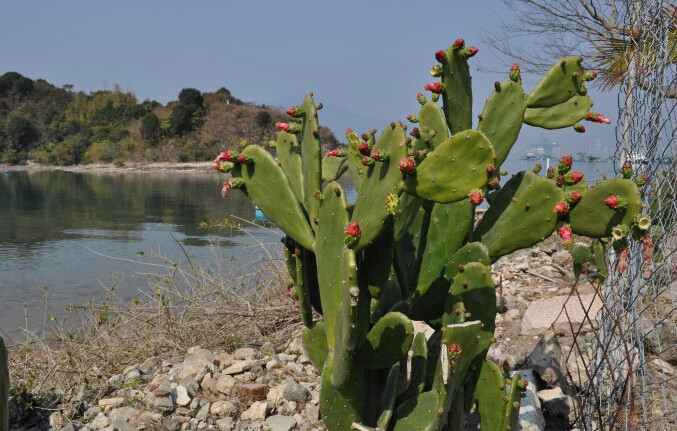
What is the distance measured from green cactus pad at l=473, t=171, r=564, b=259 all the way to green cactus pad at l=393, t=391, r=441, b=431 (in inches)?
19.7

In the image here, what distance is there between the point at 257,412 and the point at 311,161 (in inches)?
57.6

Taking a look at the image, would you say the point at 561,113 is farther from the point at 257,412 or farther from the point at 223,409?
the point at 223,409

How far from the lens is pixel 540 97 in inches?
90.7

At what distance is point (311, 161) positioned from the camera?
6.92ft

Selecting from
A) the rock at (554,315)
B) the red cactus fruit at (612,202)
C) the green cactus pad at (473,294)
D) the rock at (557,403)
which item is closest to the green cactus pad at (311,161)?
the green cactus pad at (473,294)

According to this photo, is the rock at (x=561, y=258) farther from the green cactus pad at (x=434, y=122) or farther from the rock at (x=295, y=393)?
the green cactus pad at (x=434, y=122)

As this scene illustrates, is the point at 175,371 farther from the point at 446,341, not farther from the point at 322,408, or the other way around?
the point at 446,341

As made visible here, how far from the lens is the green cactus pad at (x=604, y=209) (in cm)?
189

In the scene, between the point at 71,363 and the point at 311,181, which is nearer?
the point at 311,181

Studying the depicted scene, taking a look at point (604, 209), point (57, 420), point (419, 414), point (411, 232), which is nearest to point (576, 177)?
point (604, 209)

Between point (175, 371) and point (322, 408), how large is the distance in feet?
5.57

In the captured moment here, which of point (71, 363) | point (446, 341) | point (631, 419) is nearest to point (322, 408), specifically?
point (446, 341)

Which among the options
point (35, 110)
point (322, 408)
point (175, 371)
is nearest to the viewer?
point (322, 408)

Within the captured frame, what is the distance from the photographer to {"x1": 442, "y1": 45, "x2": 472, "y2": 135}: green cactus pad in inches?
87.3
